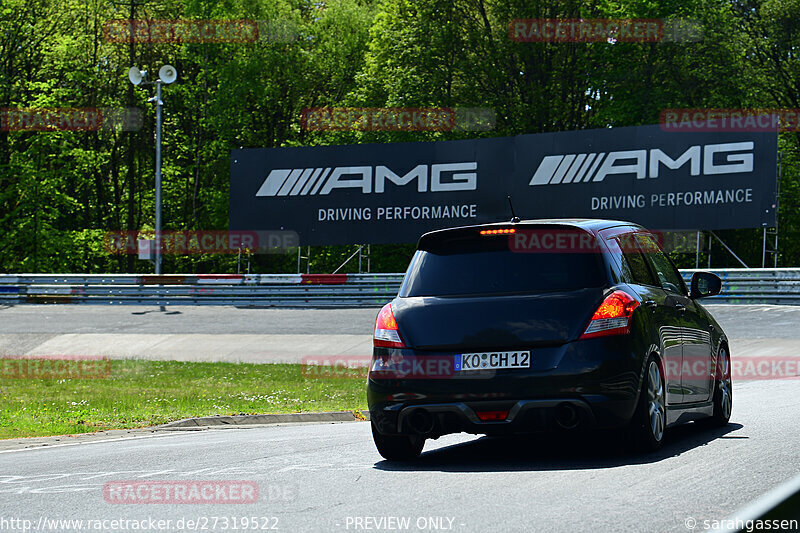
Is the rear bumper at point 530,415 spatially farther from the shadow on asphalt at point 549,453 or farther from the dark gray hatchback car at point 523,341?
the shadow on asphalt at point 549,453

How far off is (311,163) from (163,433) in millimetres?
25358

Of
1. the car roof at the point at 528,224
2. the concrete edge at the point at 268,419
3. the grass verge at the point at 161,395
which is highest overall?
the car roof at the point at 528,224

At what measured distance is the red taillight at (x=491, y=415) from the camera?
296 inches

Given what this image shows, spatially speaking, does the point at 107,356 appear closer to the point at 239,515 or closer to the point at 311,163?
the point at 311,163

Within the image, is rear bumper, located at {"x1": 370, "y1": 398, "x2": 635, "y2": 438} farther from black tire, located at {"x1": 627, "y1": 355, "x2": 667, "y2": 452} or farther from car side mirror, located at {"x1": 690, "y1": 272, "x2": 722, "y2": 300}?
car side mirror, located at {"x1": 690, "y1": 272, "x2": 722, "y2": 300}

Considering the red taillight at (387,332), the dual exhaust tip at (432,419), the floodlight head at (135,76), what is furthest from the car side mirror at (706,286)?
the floodlight head at (135,76)

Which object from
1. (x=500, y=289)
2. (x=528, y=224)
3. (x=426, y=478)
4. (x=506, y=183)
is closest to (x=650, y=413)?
(x=500, y=289)

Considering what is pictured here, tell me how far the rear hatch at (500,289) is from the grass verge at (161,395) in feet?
20.8

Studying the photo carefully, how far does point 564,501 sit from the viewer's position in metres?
6.07

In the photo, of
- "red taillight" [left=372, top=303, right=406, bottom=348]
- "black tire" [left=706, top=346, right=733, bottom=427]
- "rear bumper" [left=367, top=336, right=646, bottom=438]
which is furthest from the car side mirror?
"red taillight" [left=372, top=303, right=406, bottom=348]

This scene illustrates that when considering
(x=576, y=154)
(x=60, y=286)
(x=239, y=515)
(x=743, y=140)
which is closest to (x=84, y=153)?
(x=60, y=286)

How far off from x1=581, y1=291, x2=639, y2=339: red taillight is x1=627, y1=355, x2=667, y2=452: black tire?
0.37 meters

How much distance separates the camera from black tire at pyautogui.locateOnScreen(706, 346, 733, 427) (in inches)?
384

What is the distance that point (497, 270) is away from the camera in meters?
7.98
